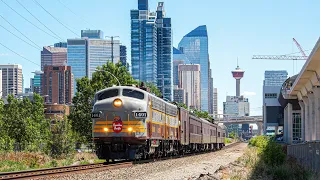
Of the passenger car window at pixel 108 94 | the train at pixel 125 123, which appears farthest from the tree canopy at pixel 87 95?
the passenger car window at pixel 108 94

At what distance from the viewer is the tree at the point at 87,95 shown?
223ft

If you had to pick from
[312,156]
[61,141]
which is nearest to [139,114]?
[312,156]

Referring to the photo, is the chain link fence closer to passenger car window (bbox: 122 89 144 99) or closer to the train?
the train

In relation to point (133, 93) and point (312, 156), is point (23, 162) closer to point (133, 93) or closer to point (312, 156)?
point (133, 93)

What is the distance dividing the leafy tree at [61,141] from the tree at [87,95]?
15.9m

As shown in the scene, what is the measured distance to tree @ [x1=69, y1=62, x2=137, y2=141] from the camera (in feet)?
223

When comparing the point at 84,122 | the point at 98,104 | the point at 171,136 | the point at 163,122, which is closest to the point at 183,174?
the point at 98,104

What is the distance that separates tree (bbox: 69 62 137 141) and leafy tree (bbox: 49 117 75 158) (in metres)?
15.9

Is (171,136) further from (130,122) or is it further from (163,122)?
(130,122)

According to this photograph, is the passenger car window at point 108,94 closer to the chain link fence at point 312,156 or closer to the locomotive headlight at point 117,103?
the locomotive headlight at point 117,103

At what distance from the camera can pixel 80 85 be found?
227ft

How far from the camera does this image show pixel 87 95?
224 ft

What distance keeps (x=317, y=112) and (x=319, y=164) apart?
2598 cm

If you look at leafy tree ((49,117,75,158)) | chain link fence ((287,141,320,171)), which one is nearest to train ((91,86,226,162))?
chain link fence ((287,141,320,171))
